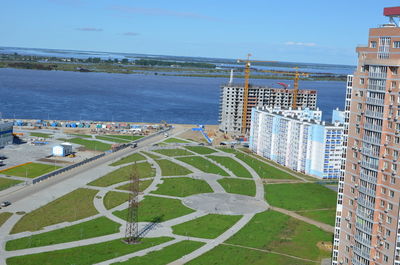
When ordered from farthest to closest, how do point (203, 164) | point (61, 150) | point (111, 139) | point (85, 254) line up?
point (111, 139) → point (61, 150) → point (203, 164) → point (85, 254)

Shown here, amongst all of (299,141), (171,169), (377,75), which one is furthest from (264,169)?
(377,75)

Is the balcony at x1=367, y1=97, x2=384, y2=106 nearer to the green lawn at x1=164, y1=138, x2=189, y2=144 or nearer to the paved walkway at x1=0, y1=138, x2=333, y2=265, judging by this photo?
the paved walkway at x1=0, y1=138, x2=333, y2=265

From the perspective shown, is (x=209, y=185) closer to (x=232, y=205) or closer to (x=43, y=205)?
(x=232, y=205)

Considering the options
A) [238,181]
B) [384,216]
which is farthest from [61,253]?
[238,181]

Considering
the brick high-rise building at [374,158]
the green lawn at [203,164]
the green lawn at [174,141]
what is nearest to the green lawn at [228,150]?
the green lawn at [174,141]

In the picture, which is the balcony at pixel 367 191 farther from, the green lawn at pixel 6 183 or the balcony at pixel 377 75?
the green lawn at pixel 6 183

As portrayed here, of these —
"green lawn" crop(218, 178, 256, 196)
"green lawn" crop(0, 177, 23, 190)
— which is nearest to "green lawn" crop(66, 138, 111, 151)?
"green lawn" crop(0, 177, 23, 190)

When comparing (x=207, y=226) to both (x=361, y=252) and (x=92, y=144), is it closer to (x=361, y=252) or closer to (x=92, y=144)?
(x=361, y=252)
